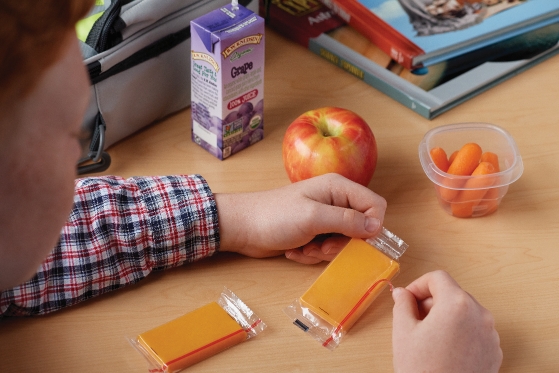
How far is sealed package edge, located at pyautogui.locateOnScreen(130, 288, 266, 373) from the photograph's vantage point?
78 centimetres

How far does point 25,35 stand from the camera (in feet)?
1.58

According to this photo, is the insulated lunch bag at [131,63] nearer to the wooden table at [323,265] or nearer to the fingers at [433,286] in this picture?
the wooden table at [323,265]

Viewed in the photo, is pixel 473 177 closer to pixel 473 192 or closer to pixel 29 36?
pixel 473 192

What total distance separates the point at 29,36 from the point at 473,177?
65 cm

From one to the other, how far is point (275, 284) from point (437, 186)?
10.8 inches

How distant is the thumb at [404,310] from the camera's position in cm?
80

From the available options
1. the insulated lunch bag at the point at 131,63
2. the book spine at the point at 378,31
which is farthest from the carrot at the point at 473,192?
the insulated lunch bag at the point at 131,63

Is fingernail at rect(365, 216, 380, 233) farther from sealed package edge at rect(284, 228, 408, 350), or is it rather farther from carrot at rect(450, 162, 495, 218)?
carrot at rect(450, 162, 495, 218)

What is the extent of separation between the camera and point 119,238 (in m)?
0.90

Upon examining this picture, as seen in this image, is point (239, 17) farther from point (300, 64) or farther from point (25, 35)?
point (25, 35)

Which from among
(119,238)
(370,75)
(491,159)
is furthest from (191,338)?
(370,75)

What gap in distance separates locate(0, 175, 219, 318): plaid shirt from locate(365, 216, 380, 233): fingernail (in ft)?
0.64

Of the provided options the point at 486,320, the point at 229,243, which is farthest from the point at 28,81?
the point at 486,320

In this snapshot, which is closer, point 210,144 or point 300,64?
point 210,144
